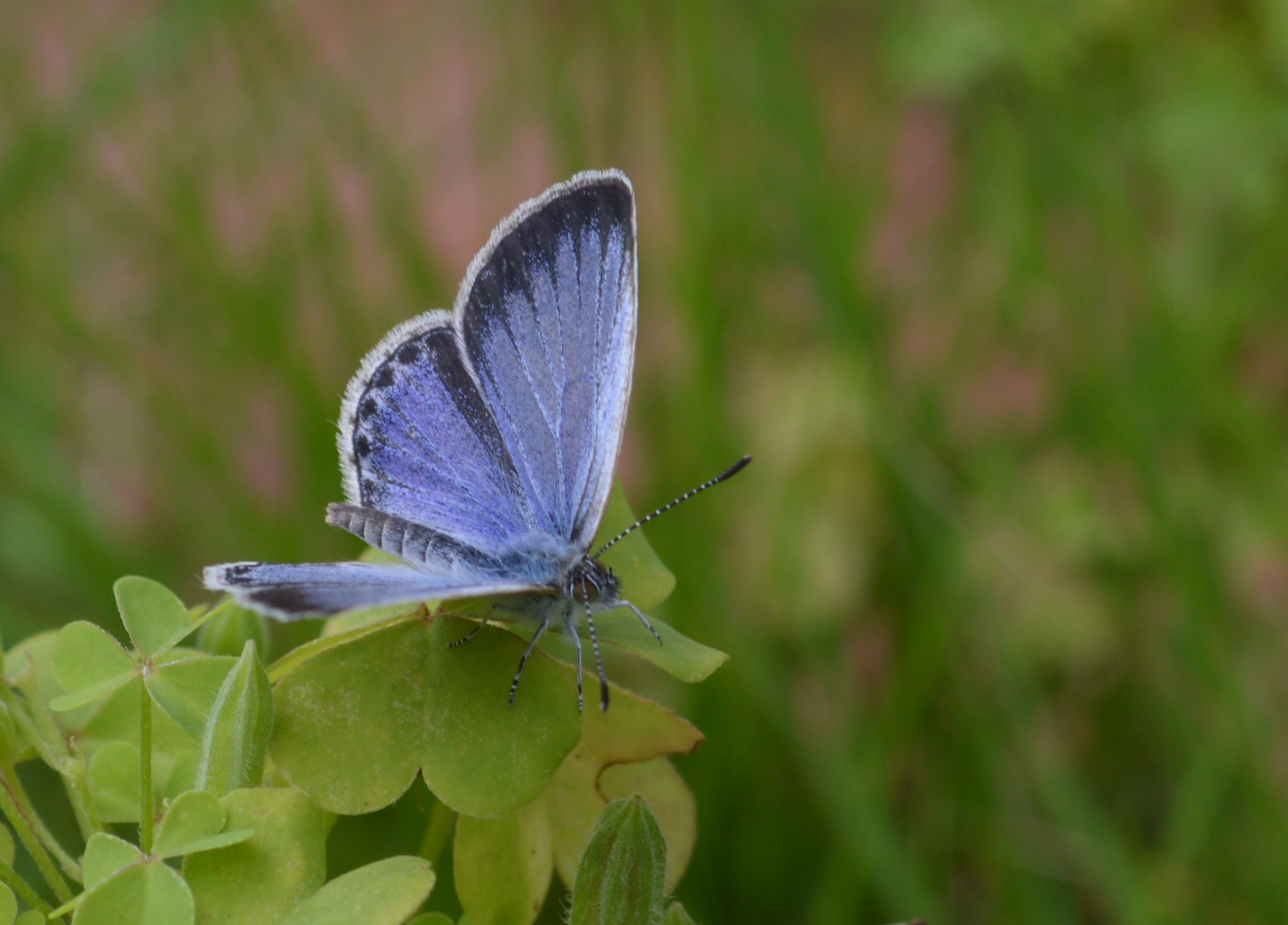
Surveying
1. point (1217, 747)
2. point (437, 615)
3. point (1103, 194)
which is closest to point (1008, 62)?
point (1103, 194)

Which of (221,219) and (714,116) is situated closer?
(714,116)

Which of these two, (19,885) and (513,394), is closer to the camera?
(19,885)

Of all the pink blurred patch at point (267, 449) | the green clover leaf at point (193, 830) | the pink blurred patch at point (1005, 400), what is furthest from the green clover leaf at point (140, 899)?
the pink blurred patch at point (1005, 400)

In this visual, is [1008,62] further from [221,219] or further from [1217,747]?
[221,219]

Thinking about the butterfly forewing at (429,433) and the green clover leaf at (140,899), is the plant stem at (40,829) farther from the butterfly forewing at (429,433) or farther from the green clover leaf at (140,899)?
the butterfly forewing at (429,433)

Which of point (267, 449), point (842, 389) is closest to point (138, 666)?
point (842, 389)

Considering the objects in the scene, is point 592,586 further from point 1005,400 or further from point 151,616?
point 1005,400

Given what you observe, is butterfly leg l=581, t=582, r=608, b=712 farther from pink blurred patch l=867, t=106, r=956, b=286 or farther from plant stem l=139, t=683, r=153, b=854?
pink blurred patch l=867, t=106, r=956, b=286
